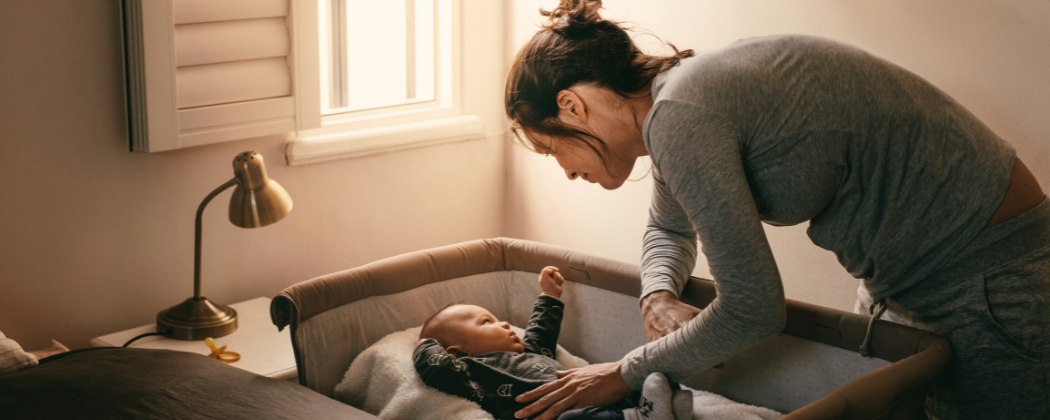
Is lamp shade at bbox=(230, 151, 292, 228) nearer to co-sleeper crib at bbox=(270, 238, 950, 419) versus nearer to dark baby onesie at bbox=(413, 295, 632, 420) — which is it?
co-sleeper crib at bbox=(270, 238, 950, 419)

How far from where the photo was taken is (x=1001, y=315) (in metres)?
1.00

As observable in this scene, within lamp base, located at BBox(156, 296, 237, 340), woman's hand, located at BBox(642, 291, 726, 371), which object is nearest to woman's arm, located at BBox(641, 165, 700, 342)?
woman's hand, located at BBox(642, 291, 726, 371)

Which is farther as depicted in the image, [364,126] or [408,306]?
[364,126]

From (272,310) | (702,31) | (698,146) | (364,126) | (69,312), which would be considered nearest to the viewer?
(698,146)

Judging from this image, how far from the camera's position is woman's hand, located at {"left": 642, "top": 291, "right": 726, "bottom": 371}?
1.27 metres

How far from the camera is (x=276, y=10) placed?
6.00ft

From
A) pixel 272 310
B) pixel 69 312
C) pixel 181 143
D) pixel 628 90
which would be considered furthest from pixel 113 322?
pixel 628 90

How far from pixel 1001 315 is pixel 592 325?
86 cm

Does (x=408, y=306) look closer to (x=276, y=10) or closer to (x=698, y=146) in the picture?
(x=276, y=10)

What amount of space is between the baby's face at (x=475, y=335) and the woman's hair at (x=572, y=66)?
59 cm

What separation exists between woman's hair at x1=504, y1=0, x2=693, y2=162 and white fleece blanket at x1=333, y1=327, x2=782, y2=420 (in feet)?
1.85

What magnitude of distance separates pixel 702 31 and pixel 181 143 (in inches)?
50.9

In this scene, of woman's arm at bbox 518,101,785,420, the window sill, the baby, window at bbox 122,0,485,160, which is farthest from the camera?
the window sill

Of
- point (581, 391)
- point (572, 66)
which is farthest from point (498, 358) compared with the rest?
point (572, 66)
